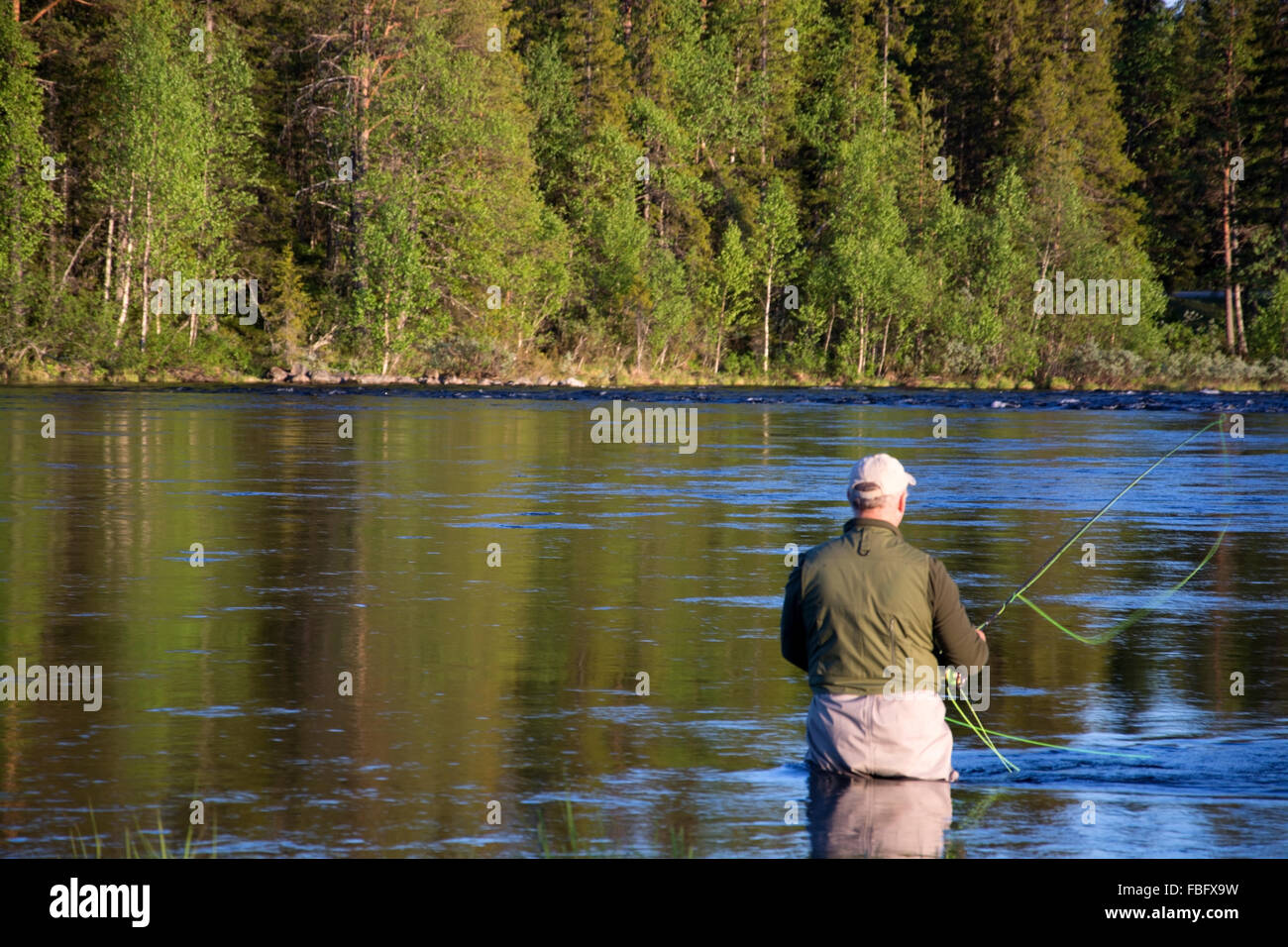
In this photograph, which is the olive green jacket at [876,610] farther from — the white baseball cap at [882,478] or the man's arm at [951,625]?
the white baseball cap at [882,478]

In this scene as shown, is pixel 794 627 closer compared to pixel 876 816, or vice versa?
pixel 876 816

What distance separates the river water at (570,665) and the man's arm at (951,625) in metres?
0.73

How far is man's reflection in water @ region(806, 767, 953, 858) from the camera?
23.5ft

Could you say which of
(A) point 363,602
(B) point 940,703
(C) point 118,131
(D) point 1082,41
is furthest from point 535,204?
(B) point 940,703

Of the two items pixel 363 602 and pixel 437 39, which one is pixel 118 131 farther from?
pixel 363 602

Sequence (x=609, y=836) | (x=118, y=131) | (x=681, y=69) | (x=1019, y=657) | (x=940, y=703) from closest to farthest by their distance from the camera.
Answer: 1. (x=609, y=836)
2. (x=940, y=703)
3. (x=1019, y=657)
4. (x=118, y=131)
5. (x=681, y=69)

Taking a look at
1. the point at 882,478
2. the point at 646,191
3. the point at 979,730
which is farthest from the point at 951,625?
the point at 646,191

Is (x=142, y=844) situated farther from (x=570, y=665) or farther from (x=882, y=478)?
(x=570, y=665)

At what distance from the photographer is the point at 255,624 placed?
1279 centimetres

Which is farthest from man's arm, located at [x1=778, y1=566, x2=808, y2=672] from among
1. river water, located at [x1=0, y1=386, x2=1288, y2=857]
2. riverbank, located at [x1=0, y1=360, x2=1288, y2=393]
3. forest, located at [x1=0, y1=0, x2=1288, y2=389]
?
forest, located at [x1=0, y1=0, x2=1288, y2=389]

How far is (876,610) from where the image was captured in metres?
7.76

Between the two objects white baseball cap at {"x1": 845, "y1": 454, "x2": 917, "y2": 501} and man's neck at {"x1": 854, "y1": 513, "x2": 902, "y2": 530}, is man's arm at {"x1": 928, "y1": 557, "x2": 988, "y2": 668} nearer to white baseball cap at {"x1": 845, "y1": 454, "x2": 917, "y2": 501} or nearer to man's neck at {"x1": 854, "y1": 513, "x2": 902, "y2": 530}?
man's neck at {"x1": 854, "y1": 513, "x2": 902, "y2": 530}

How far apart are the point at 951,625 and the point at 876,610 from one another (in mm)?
348
